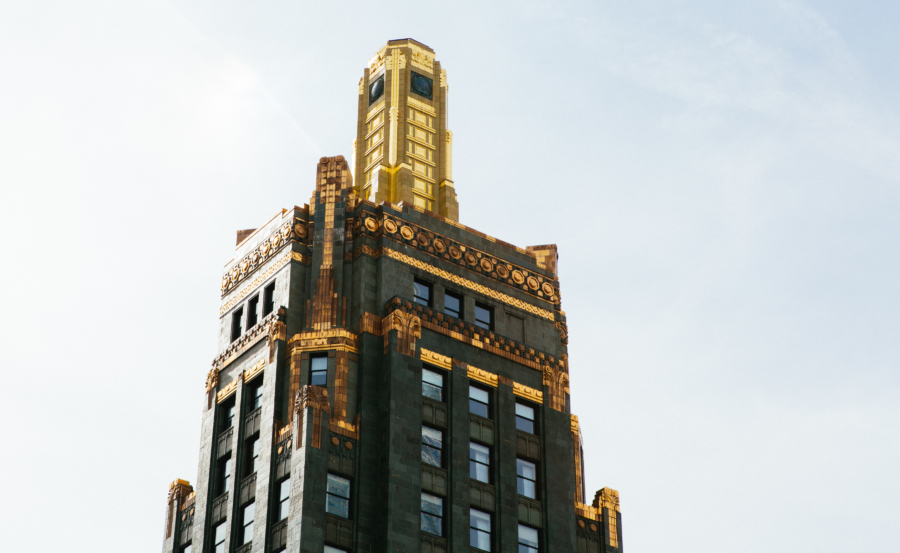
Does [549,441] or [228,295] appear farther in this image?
[228,295]

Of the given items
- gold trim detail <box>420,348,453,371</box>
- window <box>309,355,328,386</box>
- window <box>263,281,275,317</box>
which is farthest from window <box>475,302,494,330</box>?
window <box>263,281,275,317</box>

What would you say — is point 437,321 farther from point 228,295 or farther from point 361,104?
point 361,104

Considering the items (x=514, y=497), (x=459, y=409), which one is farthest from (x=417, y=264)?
(x=514, y=497)

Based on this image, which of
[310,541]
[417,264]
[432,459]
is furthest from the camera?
[417,264]

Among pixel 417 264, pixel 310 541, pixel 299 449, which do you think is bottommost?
pixel 310 541

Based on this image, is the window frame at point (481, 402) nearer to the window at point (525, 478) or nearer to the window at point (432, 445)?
the window at point (525, 478)

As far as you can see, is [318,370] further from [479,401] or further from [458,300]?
[458,300]

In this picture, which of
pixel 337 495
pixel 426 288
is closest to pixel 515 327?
pixel 426 288

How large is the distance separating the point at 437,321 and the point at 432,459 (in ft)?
30.4

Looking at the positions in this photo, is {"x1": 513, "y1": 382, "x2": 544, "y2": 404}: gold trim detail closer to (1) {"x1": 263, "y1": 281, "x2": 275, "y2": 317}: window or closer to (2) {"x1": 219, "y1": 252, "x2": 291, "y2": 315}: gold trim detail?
(1) {"x1": 263, "y1": 281, "x2": 275, "y2": 317}: window

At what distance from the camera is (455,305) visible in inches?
3829

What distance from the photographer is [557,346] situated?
100 m

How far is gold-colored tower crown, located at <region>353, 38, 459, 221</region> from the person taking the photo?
107 m

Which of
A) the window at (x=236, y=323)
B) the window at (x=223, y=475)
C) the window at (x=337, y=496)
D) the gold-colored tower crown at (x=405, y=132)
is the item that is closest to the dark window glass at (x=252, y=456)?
the window at (x=223, y=475)
